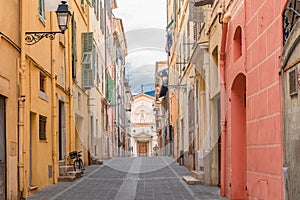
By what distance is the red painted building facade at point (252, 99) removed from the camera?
700 centimetres

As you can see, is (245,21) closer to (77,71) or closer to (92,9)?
(77,71)

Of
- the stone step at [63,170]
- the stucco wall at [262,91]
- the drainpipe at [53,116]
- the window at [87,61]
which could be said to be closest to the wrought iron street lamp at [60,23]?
the drainpipe at [53,116]

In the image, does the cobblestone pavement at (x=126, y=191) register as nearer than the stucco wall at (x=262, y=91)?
No

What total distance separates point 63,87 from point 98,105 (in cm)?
1369

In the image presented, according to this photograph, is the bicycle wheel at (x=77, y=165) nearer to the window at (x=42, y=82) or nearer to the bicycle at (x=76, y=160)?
the bicycle at (x=76, y=160)

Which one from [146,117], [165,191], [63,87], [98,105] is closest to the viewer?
[165,191]

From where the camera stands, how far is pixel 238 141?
415 inches

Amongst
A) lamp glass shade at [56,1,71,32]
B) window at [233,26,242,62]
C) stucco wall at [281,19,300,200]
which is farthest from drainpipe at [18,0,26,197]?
stucco wall at [281,19,300,200]

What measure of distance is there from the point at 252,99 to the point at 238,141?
2244 mm

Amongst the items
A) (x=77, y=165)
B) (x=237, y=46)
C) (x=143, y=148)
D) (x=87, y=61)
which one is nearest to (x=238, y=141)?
(x=237, y=46)

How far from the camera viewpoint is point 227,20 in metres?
10.8

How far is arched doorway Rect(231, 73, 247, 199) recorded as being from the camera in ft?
34.2

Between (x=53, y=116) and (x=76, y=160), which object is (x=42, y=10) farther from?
(x=76, y=160)

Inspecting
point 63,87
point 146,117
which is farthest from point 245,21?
point 146,117
